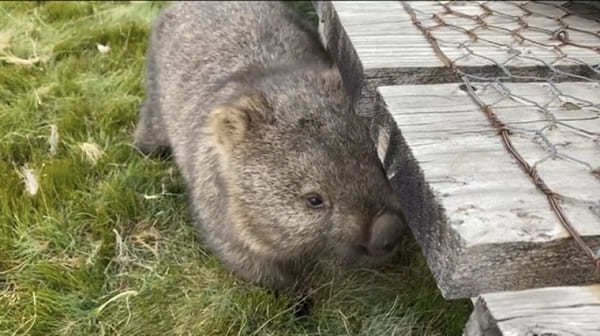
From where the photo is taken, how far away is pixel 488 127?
2080mm

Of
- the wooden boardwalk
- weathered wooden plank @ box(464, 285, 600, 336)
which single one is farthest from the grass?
weathered wooden plank @ box(464, 285, 600, 336)

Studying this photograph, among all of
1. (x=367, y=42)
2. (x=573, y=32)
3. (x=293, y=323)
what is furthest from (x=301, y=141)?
(x=573, y=32)

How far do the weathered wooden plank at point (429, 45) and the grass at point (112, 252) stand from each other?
92 cm

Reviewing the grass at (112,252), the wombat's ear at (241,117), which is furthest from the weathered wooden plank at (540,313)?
the wombat's ear at (241,117)

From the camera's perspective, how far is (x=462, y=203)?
1.74 metres

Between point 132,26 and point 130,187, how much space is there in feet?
6.23

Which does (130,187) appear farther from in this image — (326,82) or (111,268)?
(326,82)

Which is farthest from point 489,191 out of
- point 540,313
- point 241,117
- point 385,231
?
point 241,117

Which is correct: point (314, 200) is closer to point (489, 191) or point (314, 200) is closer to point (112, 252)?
point (489, 191)

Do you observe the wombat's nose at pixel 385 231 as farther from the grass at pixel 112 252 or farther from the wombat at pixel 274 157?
the grass at pixel 112 252

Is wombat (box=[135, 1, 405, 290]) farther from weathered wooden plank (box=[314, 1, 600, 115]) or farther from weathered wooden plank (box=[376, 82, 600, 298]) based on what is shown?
weathered wooden plank (box=[376, 82, 600, 298])

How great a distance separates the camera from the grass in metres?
2.81

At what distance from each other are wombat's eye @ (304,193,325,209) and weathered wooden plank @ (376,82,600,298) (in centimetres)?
48

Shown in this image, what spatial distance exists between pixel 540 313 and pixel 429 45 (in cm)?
144
